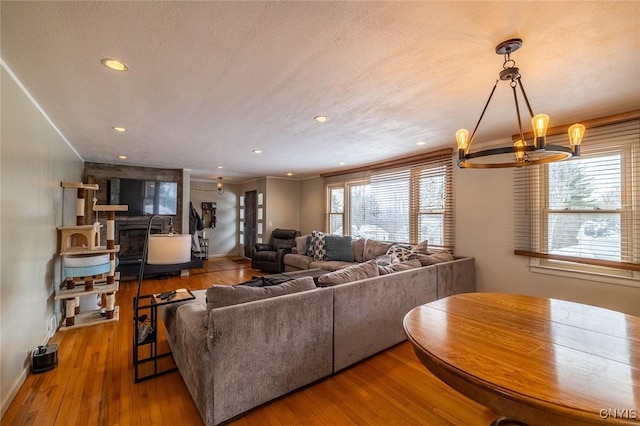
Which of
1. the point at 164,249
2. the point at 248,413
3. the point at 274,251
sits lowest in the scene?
the point at 248,413

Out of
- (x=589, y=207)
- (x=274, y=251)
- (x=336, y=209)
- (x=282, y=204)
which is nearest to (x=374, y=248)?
(x=336, y=209)

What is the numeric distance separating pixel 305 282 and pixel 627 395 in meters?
1.78

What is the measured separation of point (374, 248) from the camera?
16.3 ft

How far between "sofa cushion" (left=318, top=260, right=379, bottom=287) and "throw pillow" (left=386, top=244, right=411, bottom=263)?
4.96ft

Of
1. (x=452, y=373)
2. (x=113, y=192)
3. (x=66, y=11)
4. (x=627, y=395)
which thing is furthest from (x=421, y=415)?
(x=113, y=192)

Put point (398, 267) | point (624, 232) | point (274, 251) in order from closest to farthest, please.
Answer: point (624, 232) → point (398, 267) → point (274, 251)

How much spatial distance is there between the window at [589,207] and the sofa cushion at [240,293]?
9.83ft

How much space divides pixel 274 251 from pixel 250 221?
7.56 feet

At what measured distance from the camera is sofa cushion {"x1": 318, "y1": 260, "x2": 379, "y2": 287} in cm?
242

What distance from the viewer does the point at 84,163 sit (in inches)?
215

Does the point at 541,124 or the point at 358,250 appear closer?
the point at 541,124

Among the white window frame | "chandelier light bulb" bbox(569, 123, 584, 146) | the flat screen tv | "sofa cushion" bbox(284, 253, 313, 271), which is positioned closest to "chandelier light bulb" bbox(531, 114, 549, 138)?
"chandelier light bulb" bbox(569, 123, 584, 146)

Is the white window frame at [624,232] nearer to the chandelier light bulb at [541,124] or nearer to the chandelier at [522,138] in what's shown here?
the chandelier at [522,138]

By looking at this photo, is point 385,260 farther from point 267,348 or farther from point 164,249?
point 164,249
